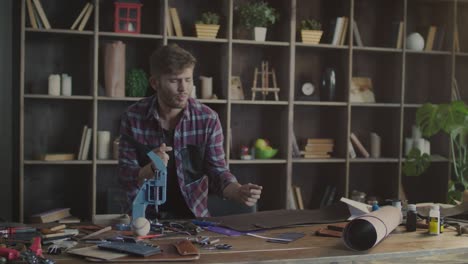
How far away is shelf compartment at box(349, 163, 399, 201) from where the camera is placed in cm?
546

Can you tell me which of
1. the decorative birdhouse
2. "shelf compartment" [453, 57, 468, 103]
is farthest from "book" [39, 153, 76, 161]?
"shelf compartment" [453, 57, 468, 103]

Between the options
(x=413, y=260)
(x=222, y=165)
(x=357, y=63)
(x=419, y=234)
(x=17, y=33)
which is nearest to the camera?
(x=413, y=260)

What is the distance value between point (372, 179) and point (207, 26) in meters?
2.01

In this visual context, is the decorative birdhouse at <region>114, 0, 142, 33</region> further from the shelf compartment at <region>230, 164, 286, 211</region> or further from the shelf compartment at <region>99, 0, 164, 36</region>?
the shelf compartment at <region>230, 164, 286, 211</region>

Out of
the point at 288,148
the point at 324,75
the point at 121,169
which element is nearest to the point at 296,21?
the point at 324,75

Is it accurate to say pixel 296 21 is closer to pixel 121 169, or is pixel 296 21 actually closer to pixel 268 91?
pixel 268 91

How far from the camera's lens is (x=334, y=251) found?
2189 millimetres

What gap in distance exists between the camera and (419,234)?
100 inches

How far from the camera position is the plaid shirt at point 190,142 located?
10.2 ft

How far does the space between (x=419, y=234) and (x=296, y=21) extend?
3.00m

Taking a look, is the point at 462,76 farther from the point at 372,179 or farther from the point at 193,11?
the point at 193,11

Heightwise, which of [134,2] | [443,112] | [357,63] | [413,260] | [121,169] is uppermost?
[134,2]

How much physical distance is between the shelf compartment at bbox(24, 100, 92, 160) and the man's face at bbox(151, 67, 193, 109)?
1.78m

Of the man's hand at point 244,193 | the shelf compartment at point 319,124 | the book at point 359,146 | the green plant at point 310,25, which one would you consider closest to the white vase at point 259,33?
the green plant at point 310,25
